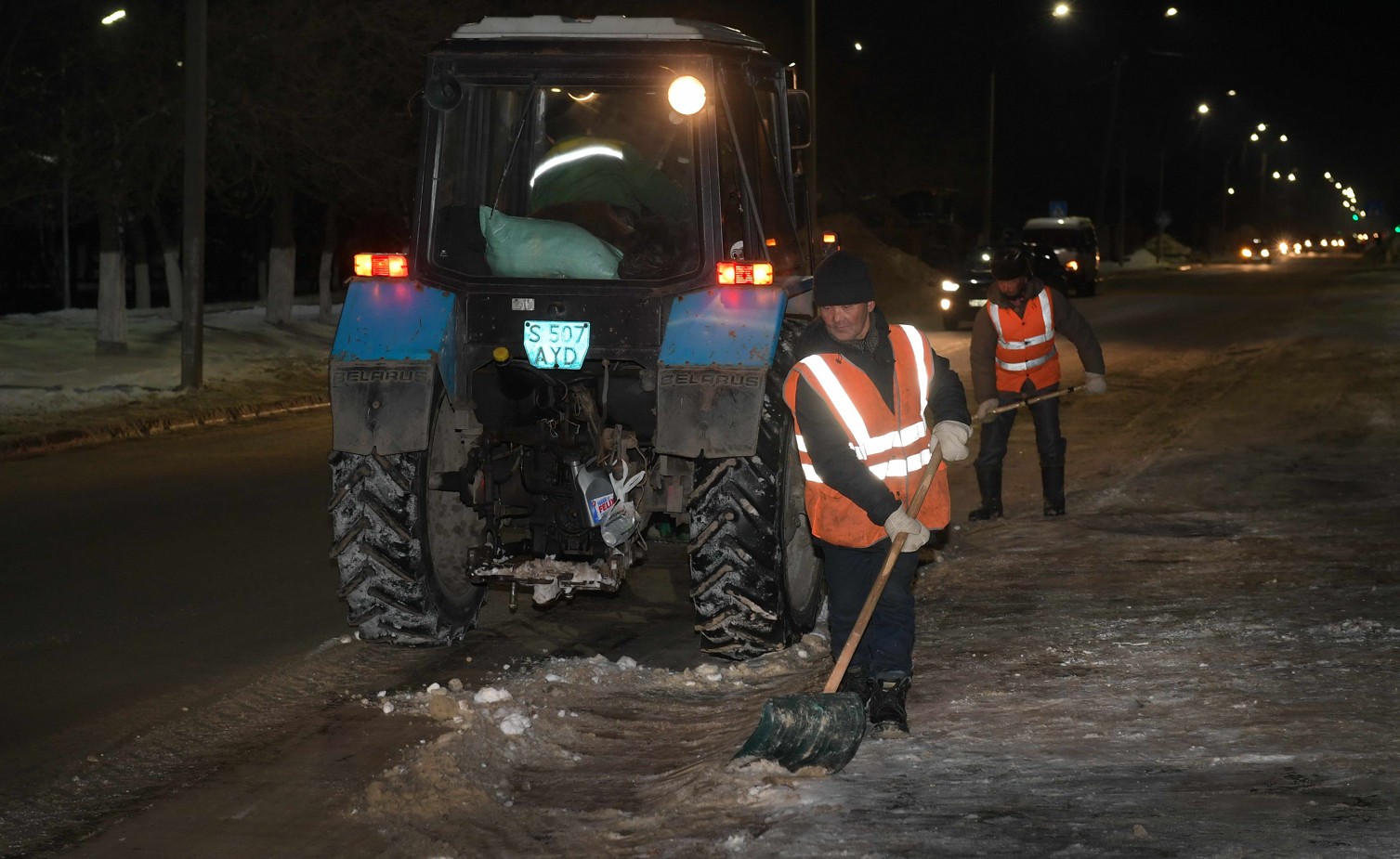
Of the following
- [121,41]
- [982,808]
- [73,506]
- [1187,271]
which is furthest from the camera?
[1187,271]

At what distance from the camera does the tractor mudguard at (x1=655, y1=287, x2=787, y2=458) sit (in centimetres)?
688

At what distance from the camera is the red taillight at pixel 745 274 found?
7.27 metres

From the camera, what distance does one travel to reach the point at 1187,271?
67500mm

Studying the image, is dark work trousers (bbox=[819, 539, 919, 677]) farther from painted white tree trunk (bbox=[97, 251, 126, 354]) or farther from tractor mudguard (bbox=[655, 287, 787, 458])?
painted white tree trunk (bbox=[97, 251, 126, 354])

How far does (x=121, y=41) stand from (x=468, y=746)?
1817cm

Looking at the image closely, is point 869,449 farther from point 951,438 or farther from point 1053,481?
point 1053,481

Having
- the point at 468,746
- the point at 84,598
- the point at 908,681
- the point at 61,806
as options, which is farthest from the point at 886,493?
the point at 84,598

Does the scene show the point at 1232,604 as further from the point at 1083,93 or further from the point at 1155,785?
the point at 1083,93

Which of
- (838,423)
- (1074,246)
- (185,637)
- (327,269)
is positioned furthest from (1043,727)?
(1074,246)

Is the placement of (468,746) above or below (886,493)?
below

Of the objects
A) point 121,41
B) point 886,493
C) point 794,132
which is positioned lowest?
point 886,493

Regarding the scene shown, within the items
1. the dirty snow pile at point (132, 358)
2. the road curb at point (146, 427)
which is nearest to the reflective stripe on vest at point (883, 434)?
the road curb at point (146, 427)

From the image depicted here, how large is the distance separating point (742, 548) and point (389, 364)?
1750 millimetres

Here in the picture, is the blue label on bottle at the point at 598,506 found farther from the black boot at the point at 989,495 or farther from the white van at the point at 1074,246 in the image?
the white van at the point at 1074,246
